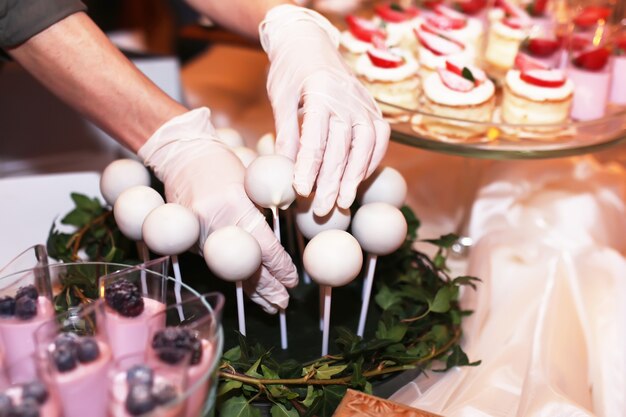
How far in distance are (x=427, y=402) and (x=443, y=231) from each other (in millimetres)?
535

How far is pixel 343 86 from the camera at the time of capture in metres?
1.01

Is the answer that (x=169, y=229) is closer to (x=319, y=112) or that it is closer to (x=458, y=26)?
(x=319, y=112)

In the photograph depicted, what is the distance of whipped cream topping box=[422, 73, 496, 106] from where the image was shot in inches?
50.4

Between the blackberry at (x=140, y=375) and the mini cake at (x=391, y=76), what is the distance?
88cm

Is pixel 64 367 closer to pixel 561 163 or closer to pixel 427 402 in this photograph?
pixel 427 402

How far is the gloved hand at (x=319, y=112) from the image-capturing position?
90 cm

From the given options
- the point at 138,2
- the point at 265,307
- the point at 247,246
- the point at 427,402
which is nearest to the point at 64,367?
the point at 247,246

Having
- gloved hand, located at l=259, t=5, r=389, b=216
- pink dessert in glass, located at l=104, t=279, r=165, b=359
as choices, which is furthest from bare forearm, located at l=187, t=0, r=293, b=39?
pink dessert in glass, located at l=104, t=279, r=165, b=359

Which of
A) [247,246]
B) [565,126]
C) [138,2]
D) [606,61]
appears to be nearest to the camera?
[247,246]

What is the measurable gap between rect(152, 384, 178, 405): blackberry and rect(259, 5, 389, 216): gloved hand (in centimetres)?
33

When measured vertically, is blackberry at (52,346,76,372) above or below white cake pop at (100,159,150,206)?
above

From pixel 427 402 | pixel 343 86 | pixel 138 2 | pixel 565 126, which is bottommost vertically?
pixel 138 2

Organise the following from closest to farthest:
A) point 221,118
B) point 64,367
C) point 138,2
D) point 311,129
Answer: point 64,367 < point 311,129 < point 221,118 < point 138,2

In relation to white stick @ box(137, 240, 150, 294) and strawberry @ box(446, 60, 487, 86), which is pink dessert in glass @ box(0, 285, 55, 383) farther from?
strawberry @ box(446, 60, 487, 86)
